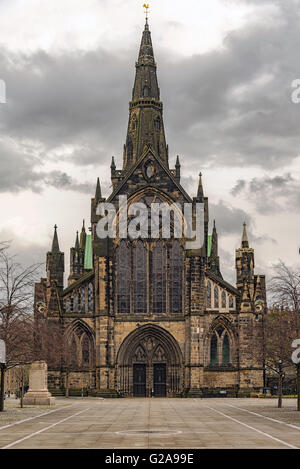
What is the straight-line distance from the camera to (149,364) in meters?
66.2

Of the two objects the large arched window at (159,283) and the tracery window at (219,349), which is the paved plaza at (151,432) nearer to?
the tracery window at (219,349)

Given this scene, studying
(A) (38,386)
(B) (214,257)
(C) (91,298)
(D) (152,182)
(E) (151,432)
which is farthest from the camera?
(B) (214,257)

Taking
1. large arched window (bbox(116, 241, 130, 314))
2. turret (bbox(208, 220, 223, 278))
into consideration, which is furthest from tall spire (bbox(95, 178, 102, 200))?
turret (bbox(208, 220, 223, 278))

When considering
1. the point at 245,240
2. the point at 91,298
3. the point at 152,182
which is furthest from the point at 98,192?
the point at 245,240

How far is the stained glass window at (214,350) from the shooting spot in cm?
6569

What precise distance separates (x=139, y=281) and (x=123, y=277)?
53.0 inches

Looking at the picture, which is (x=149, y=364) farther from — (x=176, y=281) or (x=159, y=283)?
(x=176, y=281)

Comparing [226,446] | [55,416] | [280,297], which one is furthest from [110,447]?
[280,297]

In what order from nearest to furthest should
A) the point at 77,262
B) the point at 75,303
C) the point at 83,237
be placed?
the point at 75,303, the point at 77,262, the point at 83,237

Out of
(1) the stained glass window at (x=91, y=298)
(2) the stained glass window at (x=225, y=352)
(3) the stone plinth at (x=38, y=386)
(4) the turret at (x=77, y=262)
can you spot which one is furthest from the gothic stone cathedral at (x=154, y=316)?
(4) the turret at (x=77, y=262)

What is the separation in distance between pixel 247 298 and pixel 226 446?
44.4 meters

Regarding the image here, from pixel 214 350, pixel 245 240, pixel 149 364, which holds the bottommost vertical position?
pixel 149 364

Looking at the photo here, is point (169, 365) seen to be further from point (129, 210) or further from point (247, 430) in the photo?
point (247, 430)

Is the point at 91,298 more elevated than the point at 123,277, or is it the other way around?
the point at 123,277
